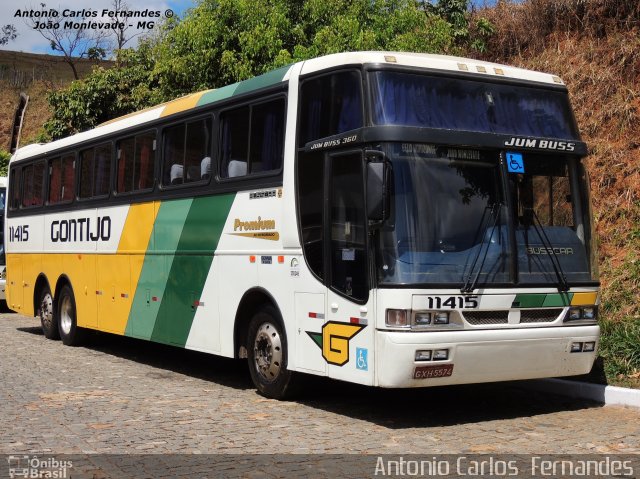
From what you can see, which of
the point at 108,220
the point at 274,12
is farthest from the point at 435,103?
the point at 274,12

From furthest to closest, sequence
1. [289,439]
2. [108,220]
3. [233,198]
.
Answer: [108,220]
[233,198]
[289,439]

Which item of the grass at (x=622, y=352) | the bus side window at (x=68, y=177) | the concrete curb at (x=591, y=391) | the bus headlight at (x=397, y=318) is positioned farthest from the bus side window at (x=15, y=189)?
the bus headlight at (x=397, y=318)

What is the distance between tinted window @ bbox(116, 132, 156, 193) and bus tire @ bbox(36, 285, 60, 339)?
3.87 metres

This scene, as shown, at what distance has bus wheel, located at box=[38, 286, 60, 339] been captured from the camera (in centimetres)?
1666

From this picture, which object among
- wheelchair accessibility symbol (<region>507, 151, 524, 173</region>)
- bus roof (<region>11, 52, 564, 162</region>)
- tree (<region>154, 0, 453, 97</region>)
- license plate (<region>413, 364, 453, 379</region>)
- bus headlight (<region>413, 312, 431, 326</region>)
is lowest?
license plate (<region>413, 364, 453, 379</region>)

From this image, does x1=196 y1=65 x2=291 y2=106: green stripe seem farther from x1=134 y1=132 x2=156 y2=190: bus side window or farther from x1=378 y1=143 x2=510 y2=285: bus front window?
x1=378 y1=143 x2=510 y2=285: bus front window

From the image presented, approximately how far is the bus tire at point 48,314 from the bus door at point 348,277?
902 centimetres

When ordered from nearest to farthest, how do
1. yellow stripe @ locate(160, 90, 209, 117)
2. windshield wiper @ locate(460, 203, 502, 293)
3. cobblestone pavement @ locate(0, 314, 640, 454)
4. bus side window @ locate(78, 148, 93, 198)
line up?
cobblestone pavement @ locate(0, 314, 640, 454) → windshield wiper @ locate(460, 203, 502, 293) → yellow stripe @ locate(160, 90, 209, 117) → bus side window @ locate(78, 148, 93, 198)

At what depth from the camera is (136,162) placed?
13289 millimetres

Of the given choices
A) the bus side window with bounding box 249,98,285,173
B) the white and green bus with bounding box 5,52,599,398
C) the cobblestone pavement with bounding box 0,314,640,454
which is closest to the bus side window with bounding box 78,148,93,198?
the cobblestone pavement with bounding box 0,314,640,454

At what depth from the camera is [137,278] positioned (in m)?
13.2

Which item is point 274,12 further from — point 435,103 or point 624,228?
point 435,103

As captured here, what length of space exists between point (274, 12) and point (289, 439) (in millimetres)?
12565

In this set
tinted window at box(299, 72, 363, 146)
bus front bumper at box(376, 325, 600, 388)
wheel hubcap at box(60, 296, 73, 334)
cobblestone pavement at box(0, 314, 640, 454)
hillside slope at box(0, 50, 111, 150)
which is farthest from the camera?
hillside slope at box(0, 50, 111, 150)
